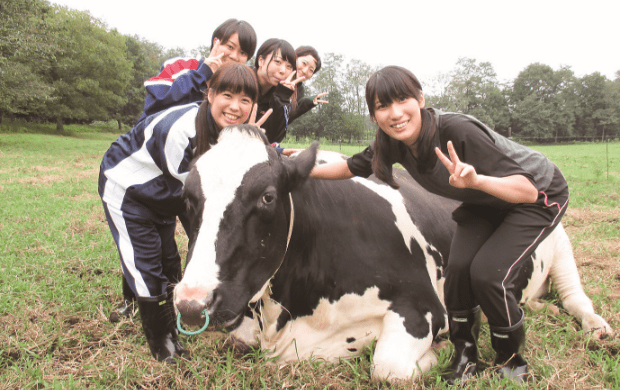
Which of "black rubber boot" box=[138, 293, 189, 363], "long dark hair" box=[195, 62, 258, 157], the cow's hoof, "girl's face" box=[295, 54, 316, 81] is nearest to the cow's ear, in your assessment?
"long dark hair" box=[195, 62, 258, 157]

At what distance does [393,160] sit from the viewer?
2660mm

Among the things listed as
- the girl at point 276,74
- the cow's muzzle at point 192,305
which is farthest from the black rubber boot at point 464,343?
the girl at point 276,74

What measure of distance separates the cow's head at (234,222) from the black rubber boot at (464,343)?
3.81 ft

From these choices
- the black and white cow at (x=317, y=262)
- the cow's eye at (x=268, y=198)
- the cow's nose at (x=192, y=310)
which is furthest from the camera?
the cow's eye at (x=268, y=198)

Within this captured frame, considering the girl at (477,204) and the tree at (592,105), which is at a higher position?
the tree at (592,105)

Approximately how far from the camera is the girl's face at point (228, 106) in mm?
2580

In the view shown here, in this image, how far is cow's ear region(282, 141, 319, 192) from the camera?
7.54ft

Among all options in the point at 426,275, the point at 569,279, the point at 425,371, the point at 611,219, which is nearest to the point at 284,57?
the point at 426,275

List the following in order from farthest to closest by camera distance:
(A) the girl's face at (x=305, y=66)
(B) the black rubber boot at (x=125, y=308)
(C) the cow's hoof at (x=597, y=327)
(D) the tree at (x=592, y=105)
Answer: (D) the tree at (x=592, y=105)
(A) the girl's face at (x=305, y=66)
(B) the black rubber boot at (x=125, y=308)
(C) the cow's hoof at (x=597, y=327)

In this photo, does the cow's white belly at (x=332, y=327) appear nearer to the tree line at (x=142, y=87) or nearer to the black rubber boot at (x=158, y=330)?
the black rubber boot at (x=158, y=330)

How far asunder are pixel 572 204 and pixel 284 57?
6037mm

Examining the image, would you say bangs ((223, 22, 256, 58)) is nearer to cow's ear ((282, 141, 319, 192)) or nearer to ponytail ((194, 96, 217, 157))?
ponytail ((194, 96, 217, 157))

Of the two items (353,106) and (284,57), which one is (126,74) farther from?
(284,57)

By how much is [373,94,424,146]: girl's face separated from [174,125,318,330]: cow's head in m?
0.51
